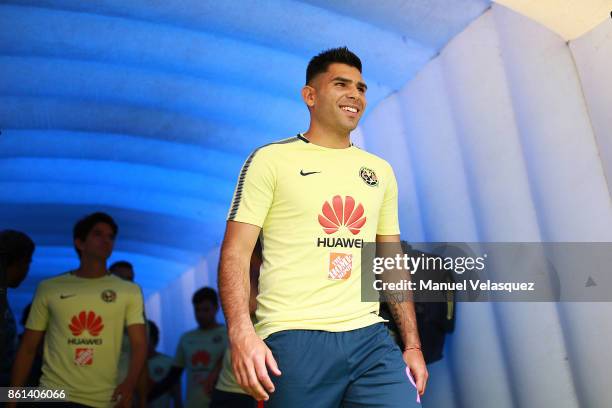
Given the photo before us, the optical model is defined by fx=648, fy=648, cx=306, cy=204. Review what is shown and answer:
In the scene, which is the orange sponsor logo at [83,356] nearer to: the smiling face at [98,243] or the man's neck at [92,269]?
the man's neck at [92,269]

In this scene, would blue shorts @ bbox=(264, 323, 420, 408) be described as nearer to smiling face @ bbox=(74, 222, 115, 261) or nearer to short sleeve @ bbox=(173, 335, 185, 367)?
smiling face @ bbox=(74, 222, 115, 261)

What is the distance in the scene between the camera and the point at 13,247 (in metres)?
4.10

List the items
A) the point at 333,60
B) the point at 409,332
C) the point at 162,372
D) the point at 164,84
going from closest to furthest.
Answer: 1. the point at 409,332
2. the point at 333,60
3. the point at 164,84
4. the point at 162,372

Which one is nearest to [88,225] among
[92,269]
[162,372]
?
[92,269]

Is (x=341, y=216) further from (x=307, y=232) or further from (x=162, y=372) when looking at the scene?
(x=162, y=372)

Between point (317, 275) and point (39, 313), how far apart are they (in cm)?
250

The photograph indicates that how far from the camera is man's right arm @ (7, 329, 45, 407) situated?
4.04m

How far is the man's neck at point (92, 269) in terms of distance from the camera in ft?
14.2

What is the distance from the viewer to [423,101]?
4660 millimetres

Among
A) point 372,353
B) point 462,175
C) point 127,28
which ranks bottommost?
point 372,353

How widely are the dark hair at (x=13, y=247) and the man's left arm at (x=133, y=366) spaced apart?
0.82 meters

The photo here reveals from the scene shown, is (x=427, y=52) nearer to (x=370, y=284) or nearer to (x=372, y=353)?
(x=370, y=284)

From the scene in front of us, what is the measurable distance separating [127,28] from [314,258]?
293 centimetres

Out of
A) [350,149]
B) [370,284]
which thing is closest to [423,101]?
[350,149]
